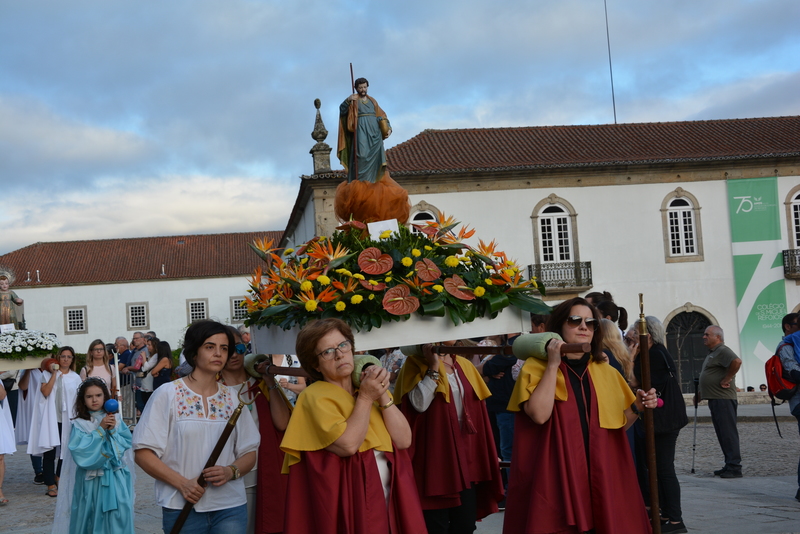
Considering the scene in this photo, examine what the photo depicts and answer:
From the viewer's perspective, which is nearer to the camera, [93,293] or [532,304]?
[532,304]

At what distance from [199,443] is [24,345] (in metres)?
6.44

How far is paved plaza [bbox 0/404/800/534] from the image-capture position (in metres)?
6.96

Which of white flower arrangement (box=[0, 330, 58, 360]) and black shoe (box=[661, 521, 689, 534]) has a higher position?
white flower arrangement (box=[0, 330, 58, 360])

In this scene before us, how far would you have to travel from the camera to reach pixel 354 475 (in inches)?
137

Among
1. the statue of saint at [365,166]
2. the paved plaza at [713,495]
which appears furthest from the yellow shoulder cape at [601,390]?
the paved plaza at [713,495]

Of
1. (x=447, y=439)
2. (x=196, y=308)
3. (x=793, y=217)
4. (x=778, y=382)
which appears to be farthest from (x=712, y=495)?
(x=196, y=308)

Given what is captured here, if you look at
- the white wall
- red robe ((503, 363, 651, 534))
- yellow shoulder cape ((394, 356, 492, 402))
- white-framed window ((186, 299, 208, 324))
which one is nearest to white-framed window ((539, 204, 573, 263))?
yellow shoulder cape ((394, 356, 492, 402))

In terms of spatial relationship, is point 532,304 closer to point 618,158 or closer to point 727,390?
point 727,390

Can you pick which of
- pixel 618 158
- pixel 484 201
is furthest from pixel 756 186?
pixel 484 201

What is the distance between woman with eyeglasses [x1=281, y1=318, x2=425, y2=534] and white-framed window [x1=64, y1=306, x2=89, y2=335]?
186ft

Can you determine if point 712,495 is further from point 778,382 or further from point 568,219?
point 568,219

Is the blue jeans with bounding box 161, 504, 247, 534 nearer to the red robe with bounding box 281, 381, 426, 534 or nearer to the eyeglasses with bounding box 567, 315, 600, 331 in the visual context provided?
the red robe with bounding box 281, 381, 426, 534

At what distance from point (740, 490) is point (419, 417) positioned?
5.15 m

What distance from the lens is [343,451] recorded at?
3.46 meters
